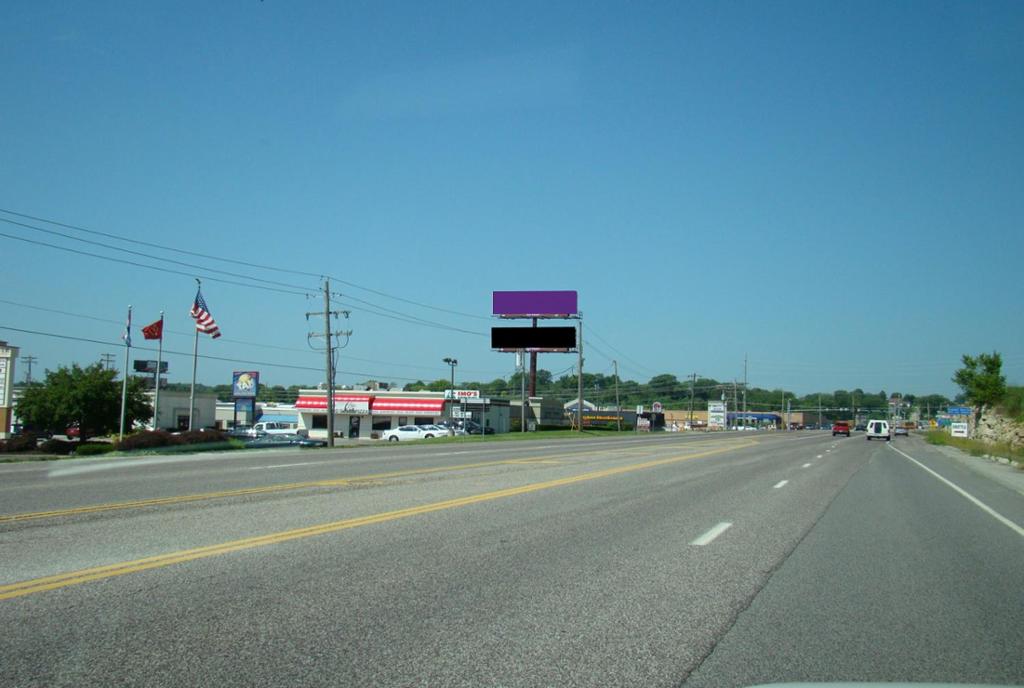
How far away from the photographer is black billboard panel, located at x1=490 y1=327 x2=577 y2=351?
3615 inches

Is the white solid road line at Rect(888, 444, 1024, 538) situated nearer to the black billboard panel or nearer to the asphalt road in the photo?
the asphalt road

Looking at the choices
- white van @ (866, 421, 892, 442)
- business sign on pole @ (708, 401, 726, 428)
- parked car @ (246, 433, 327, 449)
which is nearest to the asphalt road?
parked car @ (246, 433, 327, 449)

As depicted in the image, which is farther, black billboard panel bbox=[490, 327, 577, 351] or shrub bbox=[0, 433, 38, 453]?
black billboard panel bbox=[490, 327, 577, 351]

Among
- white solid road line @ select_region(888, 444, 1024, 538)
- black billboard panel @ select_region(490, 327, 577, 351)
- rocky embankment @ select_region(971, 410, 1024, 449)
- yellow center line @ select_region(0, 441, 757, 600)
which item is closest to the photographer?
yellow center line @ select_region(0, 441, 757, 600)

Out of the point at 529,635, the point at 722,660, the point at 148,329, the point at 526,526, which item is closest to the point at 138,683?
the point at 529,635

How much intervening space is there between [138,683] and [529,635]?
8.77 feet

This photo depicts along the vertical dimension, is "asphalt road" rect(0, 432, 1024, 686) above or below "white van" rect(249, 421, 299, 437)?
below

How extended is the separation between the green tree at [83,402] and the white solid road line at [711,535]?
56.4 meters

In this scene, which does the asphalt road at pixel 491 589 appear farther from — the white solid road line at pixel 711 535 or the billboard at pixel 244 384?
the billboard at pixel 244 384

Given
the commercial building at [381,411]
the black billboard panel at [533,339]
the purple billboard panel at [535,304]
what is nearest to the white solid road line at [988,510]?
the commercial building at [381,411]

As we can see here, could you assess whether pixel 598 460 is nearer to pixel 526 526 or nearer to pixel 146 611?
pixel 526 526

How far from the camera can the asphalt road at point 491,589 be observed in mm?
5719

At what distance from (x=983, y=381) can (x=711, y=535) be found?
5857 centimetres

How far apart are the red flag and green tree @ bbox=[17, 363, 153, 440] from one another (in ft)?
35.1
